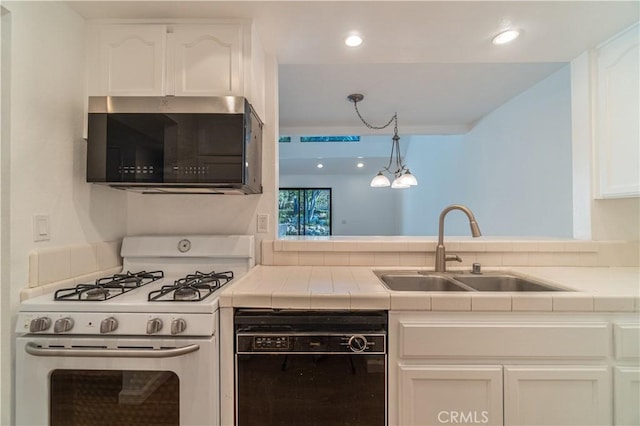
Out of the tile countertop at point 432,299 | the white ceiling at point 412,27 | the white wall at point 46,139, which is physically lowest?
the tile countertop at point 432,299

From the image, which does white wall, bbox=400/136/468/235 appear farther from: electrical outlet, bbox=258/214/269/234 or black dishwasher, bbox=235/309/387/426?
black dishwasher, bbox=235/309/387/426

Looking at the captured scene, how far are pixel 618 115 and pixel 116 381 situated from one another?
2.57 metres

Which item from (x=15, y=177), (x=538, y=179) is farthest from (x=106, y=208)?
(x=538, y=179)

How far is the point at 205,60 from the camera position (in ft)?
4.57

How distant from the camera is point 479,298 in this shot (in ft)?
3.55

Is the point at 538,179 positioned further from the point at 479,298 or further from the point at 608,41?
the point at 479,298

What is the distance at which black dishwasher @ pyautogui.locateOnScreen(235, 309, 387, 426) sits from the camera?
3.49 feet

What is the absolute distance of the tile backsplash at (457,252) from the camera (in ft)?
5.40

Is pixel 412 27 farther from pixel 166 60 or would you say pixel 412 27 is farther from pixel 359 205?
pixel 359 205

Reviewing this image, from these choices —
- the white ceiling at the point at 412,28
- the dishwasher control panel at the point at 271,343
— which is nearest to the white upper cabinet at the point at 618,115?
the white ceiling at the point at 412,28

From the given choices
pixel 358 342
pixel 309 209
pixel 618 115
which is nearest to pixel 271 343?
pixel 358 342

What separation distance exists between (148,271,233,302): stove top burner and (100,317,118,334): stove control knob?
13 cm

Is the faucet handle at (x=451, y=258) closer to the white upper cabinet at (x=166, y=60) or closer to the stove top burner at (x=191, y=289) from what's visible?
the stove top burner at (x=191, y=289)

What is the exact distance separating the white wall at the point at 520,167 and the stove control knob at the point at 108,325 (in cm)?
310
